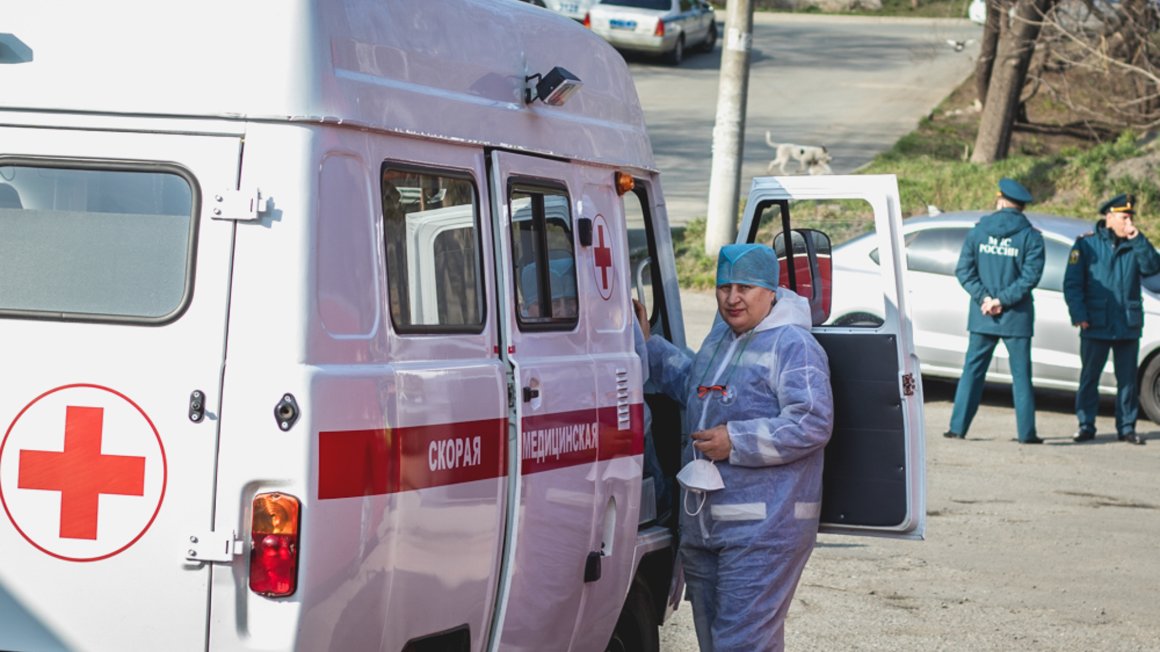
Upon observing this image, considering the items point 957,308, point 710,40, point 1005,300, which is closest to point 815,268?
point 1005,300

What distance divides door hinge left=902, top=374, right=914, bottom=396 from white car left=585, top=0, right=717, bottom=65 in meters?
24.7

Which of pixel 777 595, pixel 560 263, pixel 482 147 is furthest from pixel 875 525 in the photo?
pixel 482 147

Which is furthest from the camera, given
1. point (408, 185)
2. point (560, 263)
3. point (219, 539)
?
point (560, 263)

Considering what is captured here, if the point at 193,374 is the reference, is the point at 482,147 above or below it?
above

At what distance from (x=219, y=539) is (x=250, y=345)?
0.50 m

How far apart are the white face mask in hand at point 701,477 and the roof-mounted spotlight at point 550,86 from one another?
145 cm

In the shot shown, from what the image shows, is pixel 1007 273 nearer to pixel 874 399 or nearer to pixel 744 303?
pixel 874 399

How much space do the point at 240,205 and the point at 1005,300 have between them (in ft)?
29.9

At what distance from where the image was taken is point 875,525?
20.9ft

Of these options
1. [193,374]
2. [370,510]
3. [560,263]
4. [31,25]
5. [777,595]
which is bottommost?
[777,595]

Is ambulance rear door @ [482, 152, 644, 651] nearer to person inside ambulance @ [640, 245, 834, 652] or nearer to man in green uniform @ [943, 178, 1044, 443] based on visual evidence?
person inside ambulance @ [640, 245, 834, 652]

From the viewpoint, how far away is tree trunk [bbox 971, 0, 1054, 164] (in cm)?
2268

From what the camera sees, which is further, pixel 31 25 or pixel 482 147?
pixel 482 147

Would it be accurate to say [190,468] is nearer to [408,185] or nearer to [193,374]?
[193,374]
